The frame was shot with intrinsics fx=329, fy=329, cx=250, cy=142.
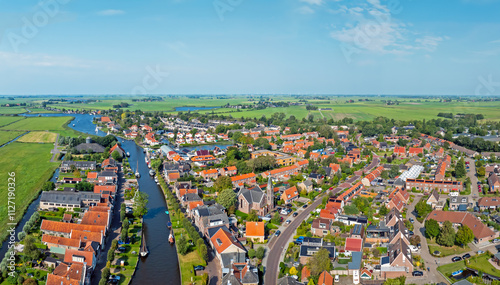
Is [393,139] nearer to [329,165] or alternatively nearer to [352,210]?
[329,165]

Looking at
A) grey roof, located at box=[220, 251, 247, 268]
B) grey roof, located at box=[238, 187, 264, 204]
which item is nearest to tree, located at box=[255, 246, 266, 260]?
grey roof, located at box=[220, 251, 247, 268]

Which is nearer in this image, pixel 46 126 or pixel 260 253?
pixel 260 253

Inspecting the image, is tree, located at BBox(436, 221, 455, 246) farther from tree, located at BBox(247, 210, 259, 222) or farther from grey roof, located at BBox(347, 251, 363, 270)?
tree, located at BBox(247, 210, 259, 222)

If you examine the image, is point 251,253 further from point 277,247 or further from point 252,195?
point 252,195

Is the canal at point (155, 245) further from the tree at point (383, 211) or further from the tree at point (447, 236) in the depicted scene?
the tree at point (447, 236)

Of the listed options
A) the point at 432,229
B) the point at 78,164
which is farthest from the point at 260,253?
the point at 78,164
